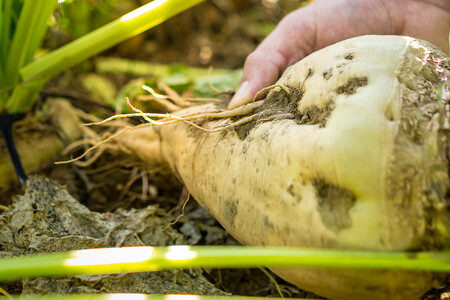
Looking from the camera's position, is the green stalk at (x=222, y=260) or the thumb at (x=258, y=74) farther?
the thumb at (x=258, y=74)

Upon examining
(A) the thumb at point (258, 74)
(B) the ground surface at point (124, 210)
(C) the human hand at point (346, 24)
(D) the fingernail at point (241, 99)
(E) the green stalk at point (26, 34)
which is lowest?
(B) the ground surface at point (124, 210)

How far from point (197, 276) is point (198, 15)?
2.57 metres

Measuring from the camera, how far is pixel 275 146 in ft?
3.21

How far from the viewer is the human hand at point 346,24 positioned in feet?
4.93

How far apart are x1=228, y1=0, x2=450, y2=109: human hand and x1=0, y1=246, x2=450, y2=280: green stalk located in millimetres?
879

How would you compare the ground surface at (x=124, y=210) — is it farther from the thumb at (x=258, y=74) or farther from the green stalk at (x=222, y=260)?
the thumb at (x=258, y=74)

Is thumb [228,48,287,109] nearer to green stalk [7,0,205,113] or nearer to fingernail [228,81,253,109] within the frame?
fingernail [228,81,253,109]

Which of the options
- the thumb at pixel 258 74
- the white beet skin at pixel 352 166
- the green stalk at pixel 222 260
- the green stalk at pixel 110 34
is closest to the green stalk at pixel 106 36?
the green stalk at pixel 110 34

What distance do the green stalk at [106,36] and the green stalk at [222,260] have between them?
931mm

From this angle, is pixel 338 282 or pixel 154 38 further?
pixel 154 38

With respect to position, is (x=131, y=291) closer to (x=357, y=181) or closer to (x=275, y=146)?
(x=275, y=146)

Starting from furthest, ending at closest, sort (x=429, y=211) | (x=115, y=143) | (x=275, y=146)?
(x=115, y=143), (x=275, y=146), (x=429, y=211)

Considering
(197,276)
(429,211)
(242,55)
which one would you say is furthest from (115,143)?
(242,55)

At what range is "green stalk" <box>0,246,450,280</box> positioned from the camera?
70 cm
